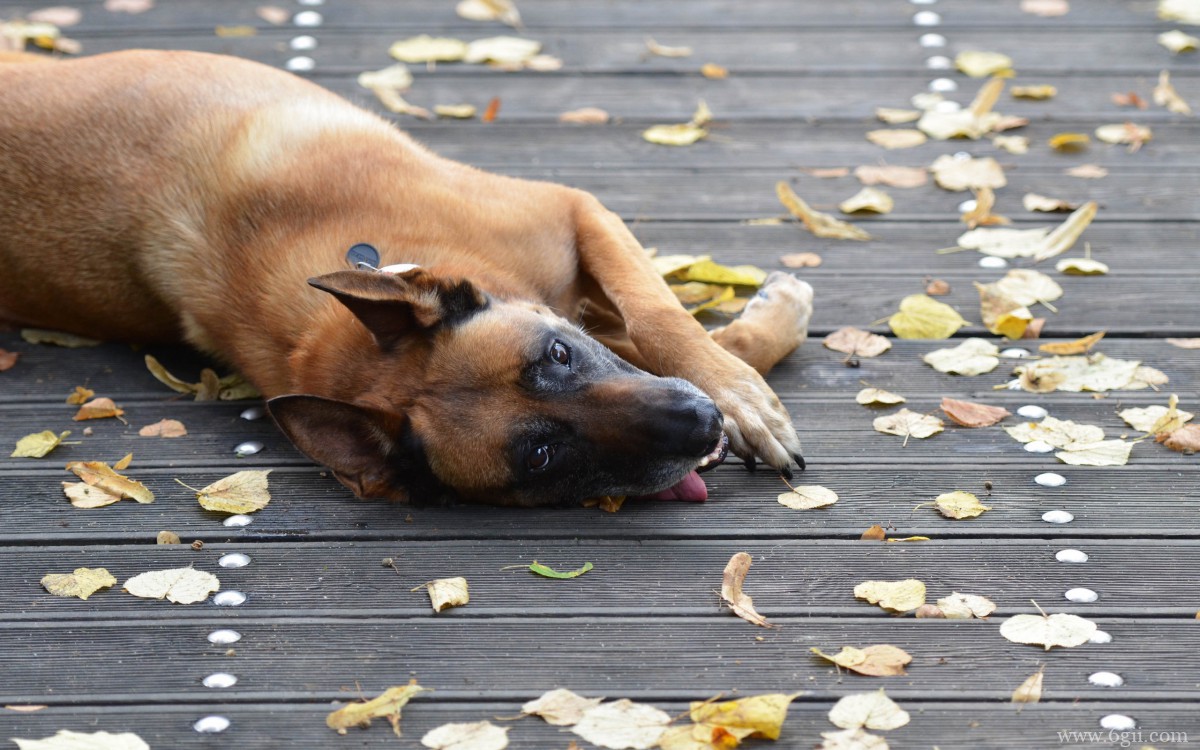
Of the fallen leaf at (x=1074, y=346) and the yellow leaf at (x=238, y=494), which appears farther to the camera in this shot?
the fallen leaf at (x=1074, y=346)

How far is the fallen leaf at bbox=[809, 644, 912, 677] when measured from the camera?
2.40m

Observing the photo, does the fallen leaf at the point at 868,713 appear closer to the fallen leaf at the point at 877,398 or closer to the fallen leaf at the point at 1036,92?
the fallen leaf at the point at 877,398

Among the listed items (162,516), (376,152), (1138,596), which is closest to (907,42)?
(376,152)

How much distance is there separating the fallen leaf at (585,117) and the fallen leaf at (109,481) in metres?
2.51

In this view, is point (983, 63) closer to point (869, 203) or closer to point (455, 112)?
point (869, 203)

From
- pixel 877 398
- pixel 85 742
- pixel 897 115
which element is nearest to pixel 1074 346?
pixel 877 398

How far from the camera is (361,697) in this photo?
2420mm

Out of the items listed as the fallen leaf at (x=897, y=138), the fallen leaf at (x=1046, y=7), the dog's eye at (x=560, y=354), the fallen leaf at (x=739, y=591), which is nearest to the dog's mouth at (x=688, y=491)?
the fallen leaf at (x=739, y=591)

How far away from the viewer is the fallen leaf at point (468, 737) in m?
2.27

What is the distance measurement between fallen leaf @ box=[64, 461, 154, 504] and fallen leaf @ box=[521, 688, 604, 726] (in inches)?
51.2

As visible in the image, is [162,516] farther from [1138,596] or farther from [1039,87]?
[1039,87]

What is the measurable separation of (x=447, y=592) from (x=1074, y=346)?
199 centimetres

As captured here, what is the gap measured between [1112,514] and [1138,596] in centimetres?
31

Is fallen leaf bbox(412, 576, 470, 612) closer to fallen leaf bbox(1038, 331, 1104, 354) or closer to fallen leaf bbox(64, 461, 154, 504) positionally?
fallen leaf bbox(64, 461, 154, 504)
